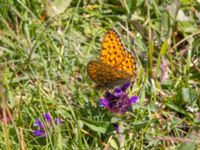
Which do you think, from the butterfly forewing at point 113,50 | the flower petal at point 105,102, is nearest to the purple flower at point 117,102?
the flower petal at point 105,102

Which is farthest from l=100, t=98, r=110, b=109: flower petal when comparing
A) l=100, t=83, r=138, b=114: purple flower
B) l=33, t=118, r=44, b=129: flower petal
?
l=33, t=118, r=44, b=129: flower petal

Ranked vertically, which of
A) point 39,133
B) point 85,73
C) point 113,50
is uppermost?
point 113,50

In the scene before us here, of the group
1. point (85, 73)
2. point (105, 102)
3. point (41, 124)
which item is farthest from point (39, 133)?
point (85, 73)

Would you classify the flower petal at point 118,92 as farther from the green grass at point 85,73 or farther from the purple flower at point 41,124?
the purple flower at point 41,124

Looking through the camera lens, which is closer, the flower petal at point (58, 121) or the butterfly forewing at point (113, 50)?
the flower petal at point (58, 121)

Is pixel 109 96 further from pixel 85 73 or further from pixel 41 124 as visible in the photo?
pixel 85 73

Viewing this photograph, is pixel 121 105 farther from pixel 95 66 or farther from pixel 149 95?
pixel 149 95

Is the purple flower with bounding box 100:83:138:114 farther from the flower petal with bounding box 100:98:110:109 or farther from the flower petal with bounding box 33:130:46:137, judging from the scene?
the flower petal with bounding box 33:130:46:137
